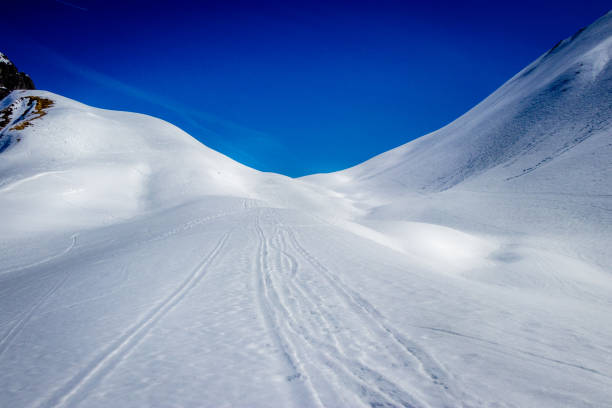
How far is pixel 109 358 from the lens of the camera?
3.25m

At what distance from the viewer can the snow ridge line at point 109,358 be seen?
261cm

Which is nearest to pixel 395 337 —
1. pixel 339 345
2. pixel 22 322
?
pixel 339 345

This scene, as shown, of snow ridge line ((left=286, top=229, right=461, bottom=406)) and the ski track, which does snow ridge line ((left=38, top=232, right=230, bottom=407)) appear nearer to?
the ski track

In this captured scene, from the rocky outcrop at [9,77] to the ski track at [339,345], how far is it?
8828 cm

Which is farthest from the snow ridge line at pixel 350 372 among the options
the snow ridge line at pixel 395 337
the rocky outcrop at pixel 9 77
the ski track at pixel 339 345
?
the rocky outcrop at pixel 9 77

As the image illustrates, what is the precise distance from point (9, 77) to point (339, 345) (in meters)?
99.1

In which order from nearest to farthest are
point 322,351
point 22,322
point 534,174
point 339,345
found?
point 322,351 → point 339,345 → point 22,322 → point 534,174

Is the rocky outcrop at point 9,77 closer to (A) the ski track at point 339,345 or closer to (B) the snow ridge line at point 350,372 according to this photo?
(A) the ski track at point 339,345

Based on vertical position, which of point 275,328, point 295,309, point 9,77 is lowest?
point 275,328

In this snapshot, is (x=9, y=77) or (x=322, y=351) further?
(x=9, y=77)

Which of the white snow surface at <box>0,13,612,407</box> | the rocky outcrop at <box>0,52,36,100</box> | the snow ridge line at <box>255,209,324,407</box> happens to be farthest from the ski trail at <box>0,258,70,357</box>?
the rocky outcrop at <box>0,52,36,100</box>

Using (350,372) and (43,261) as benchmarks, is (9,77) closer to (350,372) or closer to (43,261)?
(43,261)

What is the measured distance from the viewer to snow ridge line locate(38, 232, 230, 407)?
261 cm

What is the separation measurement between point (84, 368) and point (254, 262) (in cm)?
469
